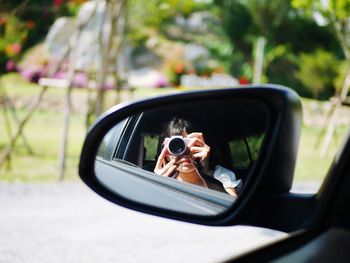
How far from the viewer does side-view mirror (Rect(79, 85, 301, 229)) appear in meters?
1.10

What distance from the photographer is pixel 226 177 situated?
44.8 inches

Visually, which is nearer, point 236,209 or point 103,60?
point 236,209

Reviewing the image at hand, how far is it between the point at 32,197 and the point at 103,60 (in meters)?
2.94

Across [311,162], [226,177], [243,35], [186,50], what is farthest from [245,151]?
[243,35]

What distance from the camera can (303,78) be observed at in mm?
22531

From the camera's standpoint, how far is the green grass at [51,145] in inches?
279

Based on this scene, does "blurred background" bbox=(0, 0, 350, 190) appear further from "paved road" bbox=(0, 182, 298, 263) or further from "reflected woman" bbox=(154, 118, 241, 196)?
"reflected woman" bbox=(154, 118, 241, 196)

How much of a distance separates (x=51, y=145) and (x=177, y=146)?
30.4 feet

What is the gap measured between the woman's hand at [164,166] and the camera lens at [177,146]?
0.05ft

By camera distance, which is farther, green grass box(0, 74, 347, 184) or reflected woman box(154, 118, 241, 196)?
green grass box(0, 74, 347, 184)

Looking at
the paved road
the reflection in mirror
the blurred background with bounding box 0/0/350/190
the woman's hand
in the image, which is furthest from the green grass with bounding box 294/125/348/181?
the woman's hand

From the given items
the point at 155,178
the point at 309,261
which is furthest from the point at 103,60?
the point at 309,261

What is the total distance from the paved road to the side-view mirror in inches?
51.6

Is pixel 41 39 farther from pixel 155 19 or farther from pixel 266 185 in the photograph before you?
pixel 266 185
